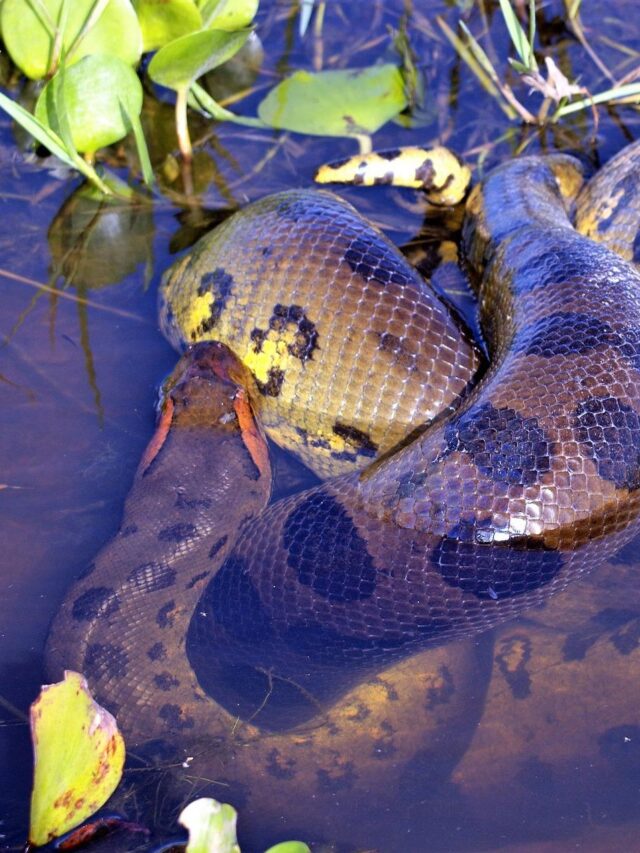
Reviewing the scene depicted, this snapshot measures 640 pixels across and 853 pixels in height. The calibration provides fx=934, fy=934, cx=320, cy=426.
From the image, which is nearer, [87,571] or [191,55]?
[87,571]

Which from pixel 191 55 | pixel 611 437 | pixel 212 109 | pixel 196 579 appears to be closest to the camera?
pixel 611 437

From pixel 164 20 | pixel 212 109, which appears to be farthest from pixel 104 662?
pixel 164 20

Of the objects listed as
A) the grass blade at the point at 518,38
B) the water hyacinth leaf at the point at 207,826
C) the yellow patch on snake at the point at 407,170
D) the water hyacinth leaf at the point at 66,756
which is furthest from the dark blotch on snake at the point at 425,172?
the water hyacinth leaf at the point at 207,826

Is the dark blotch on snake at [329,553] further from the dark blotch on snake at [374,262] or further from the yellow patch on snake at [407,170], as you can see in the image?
the yellow patch on snake at [407,170]

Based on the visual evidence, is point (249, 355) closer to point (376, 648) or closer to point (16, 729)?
point (376, 648)

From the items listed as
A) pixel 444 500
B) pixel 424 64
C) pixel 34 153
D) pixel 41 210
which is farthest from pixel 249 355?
pixel 424 64

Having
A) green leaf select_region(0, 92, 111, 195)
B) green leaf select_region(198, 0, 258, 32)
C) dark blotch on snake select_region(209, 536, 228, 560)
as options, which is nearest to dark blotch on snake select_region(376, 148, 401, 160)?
green leaf select_region(198, 0, 258, 32)

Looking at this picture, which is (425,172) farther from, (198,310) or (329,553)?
(329,553)
